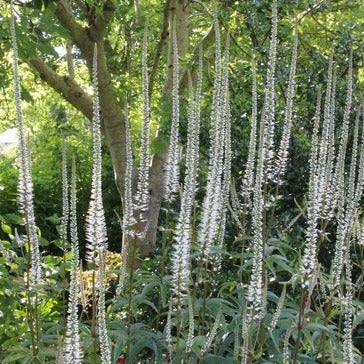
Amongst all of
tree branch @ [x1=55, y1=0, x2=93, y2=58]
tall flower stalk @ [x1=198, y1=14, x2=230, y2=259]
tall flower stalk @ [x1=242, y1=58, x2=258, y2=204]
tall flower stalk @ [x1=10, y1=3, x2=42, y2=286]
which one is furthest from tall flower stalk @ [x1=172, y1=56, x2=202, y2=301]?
tree branch @ [x1=55, y1=0, x2=93, y2=58]

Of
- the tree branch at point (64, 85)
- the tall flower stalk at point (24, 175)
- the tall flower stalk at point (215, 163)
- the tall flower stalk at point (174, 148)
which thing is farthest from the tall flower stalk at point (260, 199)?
the tree branch at point (64, 85)

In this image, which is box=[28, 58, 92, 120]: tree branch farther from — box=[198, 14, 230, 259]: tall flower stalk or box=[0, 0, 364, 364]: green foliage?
box=[198, 14, 230, 259]: tall flower stalk

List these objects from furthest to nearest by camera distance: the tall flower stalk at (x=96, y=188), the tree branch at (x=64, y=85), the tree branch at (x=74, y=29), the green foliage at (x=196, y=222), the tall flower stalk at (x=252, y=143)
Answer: the tree branch at (x=64, y=85)
the tree branch at (x=74, y=29)
the green foliage at (x=196, y=222)
the tall flower stalk at (x=252, y=143)
the tall flower stalk at (x=96, y=188)

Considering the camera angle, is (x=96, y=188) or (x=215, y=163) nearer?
(x=96, y=188)

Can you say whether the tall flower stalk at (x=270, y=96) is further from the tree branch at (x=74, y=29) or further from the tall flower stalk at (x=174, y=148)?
the tree branch at (x=74, y=29)

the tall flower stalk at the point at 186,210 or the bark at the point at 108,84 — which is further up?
the bark at the point at 108,84

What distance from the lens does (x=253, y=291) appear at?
95.2 inches

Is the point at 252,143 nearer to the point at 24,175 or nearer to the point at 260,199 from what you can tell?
the point at 260,199

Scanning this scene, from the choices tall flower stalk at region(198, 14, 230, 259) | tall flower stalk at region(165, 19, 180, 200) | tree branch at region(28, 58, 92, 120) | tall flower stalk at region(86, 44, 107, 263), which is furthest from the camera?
tree branch at region(28, 58, 92, 120)

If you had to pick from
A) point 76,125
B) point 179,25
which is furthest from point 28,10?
point 76,125

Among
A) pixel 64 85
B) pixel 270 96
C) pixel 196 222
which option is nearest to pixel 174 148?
pixel 270 96

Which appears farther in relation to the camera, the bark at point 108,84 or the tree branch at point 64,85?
the tree branch at point 64,85

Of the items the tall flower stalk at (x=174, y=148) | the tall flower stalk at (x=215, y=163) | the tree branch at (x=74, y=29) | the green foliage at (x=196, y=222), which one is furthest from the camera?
the tree branch at (x=74, y=29)

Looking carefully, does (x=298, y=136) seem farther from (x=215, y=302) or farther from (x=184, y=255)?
(x=184, y=255)
